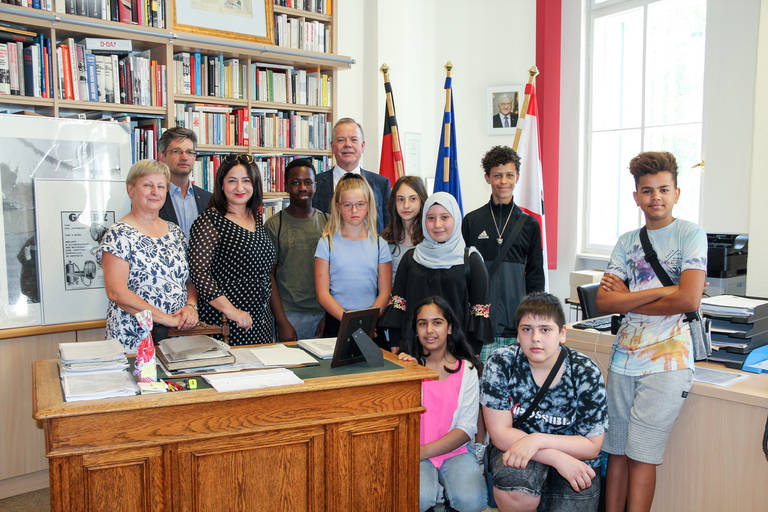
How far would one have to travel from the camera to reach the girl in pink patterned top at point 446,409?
8.07 feet

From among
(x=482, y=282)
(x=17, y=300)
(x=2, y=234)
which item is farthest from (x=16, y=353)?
(x=482, y=282)

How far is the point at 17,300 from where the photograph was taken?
3199mm

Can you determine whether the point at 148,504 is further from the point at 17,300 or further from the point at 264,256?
the point at 17,300

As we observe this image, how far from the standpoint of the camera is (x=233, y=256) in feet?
9.47

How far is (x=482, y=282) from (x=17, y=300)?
2283 millimetres

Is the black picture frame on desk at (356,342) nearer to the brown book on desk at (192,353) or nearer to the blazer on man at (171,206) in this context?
the brown book on desk at (192,353)

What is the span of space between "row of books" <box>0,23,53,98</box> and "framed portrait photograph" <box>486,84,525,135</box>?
3756 mm


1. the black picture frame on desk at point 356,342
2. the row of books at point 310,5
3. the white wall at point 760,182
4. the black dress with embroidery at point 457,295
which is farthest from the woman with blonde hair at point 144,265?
the row of books at point 310,5

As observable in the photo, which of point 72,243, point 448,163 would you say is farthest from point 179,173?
point 448,163

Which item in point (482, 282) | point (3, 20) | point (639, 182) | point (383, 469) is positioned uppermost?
point (3, 20)

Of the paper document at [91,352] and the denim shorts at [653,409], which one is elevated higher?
the paper document at [91,352]

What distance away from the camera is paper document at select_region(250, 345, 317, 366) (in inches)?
91.2

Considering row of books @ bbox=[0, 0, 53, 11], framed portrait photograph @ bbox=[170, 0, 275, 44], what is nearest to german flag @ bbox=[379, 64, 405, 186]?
framed portrait photograph @ bbox=[170, 0, 275, 44]

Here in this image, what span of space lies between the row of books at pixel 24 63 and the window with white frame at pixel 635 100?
4249 millimetres
